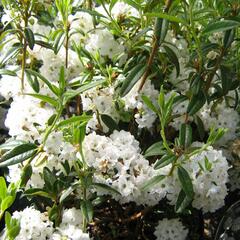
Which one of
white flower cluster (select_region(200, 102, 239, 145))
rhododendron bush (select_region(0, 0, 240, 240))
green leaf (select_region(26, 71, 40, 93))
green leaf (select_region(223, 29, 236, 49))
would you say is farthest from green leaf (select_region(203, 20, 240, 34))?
green leaf (select_region(26, 71, 40, 93))

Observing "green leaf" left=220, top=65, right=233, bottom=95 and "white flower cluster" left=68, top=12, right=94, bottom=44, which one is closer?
"green leaf" left=220, top=65, right=233, bottom=95

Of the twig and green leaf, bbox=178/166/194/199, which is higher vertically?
the twig

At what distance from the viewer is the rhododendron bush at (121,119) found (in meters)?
1.84

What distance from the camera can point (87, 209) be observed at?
6.17ft

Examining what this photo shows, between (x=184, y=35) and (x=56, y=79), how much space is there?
0.61 metres

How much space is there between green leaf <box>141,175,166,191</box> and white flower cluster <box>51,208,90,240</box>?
28cm

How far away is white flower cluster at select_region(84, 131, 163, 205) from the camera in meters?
1.86

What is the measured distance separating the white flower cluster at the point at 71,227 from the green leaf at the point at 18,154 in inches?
12.5

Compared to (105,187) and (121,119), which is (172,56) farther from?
(105,187)

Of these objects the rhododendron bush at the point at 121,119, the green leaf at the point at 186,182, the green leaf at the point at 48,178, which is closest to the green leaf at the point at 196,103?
the rhododendron bush at the point at 121,119

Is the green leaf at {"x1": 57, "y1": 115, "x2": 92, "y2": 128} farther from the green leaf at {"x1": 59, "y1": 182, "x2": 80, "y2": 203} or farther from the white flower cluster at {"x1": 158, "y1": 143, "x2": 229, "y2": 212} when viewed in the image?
the white flower cluster at {"x1": 158, "y1": 143, "x2": 229, "y2": 212}

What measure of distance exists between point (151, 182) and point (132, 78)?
1.35ft

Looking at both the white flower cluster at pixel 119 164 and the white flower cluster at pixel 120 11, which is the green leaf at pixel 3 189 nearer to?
the white flower cluster at pixel 119 164

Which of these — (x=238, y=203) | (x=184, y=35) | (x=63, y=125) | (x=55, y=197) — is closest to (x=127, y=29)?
(x=184, y=35)
